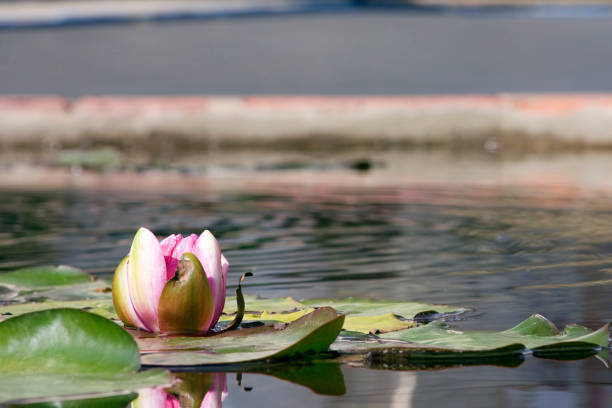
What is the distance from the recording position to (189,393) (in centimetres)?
93

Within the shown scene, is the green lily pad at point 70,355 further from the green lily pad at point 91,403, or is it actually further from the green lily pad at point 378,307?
the green lily pad at point 378,307

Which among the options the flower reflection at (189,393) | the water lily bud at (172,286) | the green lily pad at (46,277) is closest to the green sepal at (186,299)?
the water lily bud at (172,286)

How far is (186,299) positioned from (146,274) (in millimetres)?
58

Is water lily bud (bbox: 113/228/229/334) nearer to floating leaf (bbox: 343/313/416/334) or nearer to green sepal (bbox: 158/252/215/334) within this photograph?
green sepal (bbox: 158/252/215/334)

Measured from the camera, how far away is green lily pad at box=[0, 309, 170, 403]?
3.05ft

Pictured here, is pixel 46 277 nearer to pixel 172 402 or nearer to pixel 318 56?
pixel 172 402

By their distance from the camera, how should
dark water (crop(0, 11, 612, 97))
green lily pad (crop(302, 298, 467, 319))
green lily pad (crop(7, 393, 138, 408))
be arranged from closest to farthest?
1. green lily pad (crop(7, 393, 138, 408))
2. green lily pad (crop(302, 298, 467, 319))
3. dark water (crop(0, 11, 612, 97))

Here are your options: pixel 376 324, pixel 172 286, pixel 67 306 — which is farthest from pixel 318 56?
pixel 172 286

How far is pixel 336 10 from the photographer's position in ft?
26.7

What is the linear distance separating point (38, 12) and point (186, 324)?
7.56 meters

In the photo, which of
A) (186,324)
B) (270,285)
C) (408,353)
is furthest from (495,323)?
(270,285)

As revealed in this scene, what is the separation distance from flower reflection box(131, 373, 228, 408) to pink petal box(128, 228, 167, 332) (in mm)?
147

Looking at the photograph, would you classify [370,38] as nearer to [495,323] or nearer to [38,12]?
[38,12]

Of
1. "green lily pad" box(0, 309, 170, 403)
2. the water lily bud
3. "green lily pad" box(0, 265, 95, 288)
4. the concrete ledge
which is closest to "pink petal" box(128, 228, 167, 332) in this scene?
the water lily bud
